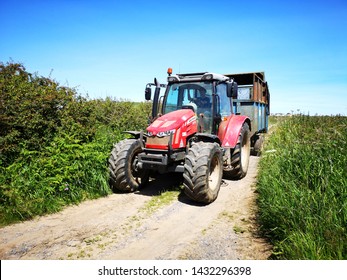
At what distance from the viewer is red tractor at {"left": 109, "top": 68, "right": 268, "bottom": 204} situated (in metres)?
4.45

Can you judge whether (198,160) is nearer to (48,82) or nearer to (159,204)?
(159,204)

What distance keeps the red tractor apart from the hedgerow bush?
696 mm

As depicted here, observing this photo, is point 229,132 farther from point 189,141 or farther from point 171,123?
point 171,123

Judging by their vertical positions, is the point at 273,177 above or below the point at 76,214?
above

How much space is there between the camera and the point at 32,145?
5.12 metres

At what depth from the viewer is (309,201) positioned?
11.1ft

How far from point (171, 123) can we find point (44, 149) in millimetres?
2631

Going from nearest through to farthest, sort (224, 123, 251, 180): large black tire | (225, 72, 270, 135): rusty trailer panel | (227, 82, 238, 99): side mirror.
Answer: (227, 82, 238, 99): side mirror
(224, 123, 251, 180): large black tire
(225, 72, 270, 135): rusty trailer panel

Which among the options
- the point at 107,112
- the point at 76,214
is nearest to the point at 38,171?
the point at 76,214

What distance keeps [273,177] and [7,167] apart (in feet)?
15.2

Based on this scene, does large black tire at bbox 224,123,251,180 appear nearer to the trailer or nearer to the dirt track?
the dirt track

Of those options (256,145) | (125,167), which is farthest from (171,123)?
(256,145)

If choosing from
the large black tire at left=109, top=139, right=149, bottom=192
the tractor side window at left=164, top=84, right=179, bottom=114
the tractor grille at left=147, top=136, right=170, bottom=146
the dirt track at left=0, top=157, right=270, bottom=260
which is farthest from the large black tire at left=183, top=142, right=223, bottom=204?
the tractor side window at left=164, top=84, right=179, bottom=114

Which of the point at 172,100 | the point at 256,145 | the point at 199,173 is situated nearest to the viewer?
the point at 199,173
